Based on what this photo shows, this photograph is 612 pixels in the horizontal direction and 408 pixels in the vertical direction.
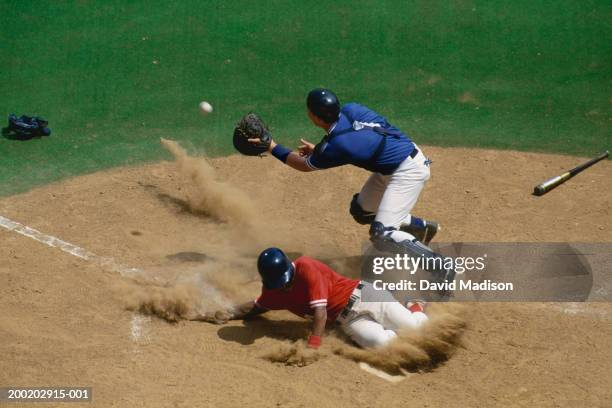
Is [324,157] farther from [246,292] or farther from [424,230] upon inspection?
[246,292]

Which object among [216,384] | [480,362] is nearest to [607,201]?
[480,362]

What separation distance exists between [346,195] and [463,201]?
1450 millimetres

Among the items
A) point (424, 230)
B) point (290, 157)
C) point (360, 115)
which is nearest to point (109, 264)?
point (290, 157)

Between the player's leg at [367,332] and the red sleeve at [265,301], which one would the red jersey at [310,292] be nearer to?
the red sleeve at [265,301]

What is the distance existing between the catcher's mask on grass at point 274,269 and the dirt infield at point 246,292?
0.74 metres

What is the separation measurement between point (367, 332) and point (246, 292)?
1.58 metres

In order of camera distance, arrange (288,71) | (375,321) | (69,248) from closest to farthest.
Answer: (375,321) < (69,248) < (288,71)

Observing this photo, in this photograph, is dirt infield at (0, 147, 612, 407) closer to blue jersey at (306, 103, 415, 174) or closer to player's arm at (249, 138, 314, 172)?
player's arm at (249, 138, 314, 172)

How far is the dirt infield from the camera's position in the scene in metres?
6.70

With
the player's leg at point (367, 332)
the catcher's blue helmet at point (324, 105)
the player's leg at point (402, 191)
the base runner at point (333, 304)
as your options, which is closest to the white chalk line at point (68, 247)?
the base runner at point (333, 304)

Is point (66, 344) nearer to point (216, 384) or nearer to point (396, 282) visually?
point (216, 384)

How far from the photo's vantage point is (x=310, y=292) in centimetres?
706

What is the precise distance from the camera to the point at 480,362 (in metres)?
7.09

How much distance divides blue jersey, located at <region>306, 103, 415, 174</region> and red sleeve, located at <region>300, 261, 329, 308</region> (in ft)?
4.14
